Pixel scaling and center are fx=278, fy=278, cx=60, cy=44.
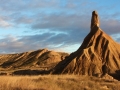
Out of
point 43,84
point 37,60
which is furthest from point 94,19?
point 37,60

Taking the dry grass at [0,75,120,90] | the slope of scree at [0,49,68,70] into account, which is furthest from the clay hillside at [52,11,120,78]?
the slope of scree at [0,49,68,70]

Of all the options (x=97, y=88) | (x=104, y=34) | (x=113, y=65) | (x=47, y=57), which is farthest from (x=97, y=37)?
(x=47, y=57)

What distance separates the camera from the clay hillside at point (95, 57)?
54.2 metres

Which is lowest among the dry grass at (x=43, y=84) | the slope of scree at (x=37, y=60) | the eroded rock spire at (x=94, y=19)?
the dry grass at (x=43, y=84)

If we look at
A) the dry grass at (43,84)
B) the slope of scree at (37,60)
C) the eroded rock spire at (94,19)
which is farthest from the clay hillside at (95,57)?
the slope of scree at (37,60)

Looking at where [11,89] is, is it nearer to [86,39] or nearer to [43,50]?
[86,39]

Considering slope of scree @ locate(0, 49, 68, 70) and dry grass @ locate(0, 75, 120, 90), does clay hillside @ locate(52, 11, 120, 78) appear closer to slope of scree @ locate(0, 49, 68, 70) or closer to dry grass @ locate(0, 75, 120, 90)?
dry grass @ locate(0, 75, 120, 90)

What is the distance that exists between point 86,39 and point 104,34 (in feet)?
13.6

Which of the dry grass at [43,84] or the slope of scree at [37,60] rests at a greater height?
the slope of scree at [37,60]

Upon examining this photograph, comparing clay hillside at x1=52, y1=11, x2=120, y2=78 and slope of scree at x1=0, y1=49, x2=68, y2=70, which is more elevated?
slope of scree at x1=0, y1=49, x2=68, y2=70

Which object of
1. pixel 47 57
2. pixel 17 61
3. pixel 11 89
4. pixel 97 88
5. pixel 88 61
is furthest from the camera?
pixel 17 61

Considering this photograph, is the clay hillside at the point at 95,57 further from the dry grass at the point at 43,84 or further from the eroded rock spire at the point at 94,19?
the dry grass at the point at 43,84

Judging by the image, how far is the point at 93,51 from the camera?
58312mm

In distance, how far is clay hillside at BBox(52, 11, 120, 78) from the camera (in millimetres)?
54188
